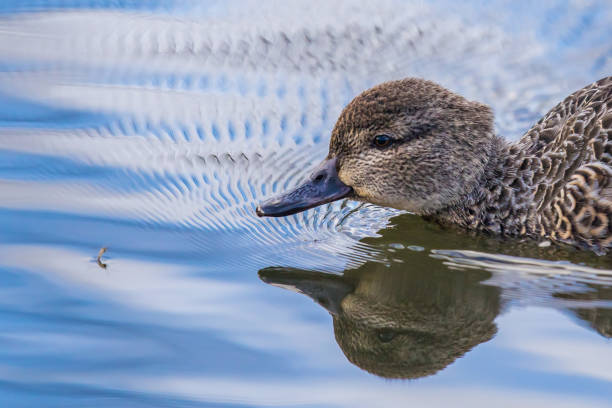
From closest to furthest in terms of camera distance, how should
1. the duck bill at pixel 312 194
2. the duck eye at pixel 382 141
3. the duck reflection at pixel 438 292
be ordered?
the duck reflection at pixel 438 292, the duck bill at pixel 312 194, the duck eye at pixel 382 141

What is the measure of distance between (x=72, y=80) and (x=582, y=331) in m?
5.55

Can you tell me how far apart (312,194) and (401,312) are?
1.39 m

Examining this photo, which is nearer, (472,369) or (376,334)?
(472,369)

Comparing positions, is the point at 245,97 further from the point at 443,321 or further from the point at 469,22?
the point at 443,321

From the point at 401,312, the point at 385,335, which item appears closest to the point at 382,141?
the point at 401,312

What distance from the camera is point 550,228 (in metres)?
6.52

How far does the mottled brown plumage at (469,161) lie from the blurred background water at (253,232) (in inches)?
8.0

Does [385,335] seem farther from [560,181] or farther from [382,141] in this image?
[560,181]

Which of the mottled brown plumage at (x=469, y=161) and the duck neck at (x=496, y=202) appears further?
the duck neck at (x=496, y=202)

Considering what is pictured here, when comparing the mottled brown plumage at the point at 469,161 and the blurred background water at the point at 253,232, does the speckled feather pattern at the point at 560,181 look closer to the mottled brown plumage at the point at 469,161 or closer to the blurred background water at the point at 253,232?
the mottled brown plumage at the point at 469,161

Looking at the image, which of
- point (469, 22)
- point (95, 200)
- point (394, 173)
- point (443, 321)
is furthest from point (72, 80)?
point (443, 321)

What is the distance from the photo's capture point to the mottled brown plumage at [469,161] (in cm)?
647

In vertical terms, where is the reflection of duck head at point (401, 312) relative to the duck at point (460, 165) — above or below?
below

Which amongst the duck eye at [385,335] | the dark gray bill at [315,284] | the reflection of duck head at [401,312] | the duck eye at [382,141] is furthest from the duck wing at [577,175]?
the duck eye at [385,335]
